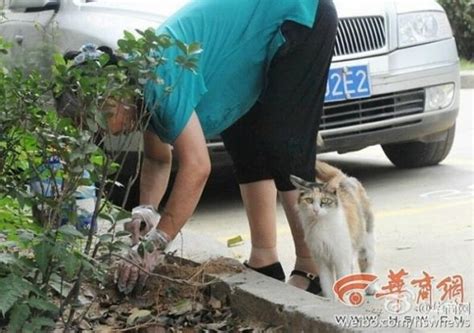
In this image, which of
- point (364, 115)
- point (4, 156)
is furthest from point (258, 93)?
point (364, 115)

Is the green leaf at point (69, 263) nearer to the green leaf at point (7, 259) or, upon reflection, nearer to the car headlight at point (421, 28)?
the green leaf at point (7, 259)

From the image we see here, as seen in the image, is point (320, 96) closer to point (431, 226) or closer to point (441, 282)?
point (441, 282)

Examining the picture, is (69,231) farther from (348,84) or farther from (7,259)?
(348,84)

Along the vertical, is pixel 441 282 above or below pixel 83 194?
below

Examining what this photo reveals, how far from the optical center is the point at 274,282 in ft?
12.3

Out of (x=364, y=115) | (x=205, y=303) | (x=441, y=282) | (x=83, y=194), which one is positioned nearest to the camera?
(x=83, y=194)

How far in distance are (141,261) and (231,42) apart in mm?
892

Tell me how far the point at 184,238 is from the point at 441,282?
3.61ft

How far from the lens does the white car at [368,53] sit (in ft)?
21.5

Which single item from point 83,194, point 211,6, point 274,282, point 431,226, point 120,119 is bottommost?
point 431,226

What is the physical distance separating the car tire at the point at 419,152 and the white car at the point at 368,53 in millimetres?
217

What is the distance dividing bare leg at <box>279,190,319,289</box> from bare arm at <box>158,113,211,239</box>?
73 cm

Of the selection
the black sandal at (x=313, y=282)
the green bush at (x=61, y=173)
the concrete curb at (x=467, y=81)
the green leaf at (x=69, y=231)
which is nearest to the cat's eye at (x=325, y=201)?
the black sandal at (x=313, y=282)

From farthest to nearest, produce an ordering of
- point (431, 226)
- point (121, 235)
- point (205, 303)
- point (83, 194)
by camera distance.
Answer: point (431, 226), point (205, 303), point (83, 194), point (121, 235)
